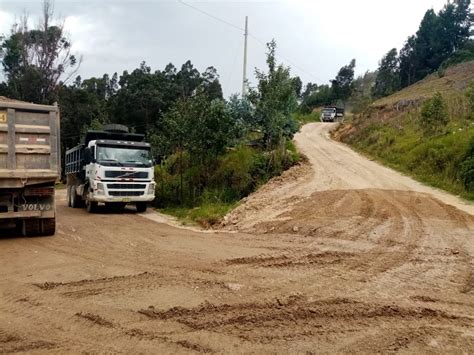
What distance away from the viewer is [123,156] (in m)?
16.9

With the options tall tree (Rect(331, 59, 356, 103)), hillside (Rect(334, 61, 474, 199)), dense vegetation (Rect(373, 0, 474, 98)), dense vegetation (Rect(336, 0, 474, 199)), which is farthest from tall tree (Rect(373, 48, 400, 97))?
hillside (Rect(334, 61, 474, 199))

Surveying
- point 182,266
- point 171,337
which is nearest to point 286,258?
point 182,266

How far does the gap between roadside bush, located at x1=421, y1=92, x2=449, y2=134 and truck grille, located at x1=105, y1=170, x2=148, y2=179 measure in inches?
575

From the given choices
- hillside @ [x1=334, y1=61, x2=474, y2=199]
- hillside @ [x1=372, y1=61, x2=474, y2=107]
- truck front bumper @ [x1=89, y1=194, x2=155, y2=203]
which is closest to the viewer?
truck front bumper @ [x1=89, y1=194, x2=155, y2=203]

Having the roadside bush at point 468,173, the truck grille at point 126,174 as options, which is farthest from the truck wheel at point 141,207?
the roadside bush at point 468,173

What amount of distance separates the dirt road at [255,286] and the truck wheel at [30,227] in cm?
28

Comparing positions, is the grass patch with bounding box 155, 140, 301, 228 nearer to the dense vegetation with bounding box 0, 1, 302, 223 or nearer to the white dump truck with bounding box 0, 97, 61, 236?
the dense vegetation with bounding box 0, 1, 302, 223

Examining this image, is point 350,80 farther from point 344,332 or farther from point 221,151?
point 344,332

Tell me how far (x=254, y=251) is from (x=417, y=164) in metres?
14.3

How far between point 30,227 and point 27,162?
1.60 m

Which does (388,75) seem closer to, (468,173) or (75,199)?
(468,173)

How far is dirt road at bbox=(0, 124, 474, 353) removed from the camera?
4434 mm

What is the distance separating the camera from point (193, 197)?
19.1 metres

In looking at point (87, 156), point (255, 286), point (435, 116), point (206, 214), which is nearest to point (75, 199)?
point (87, 156)
